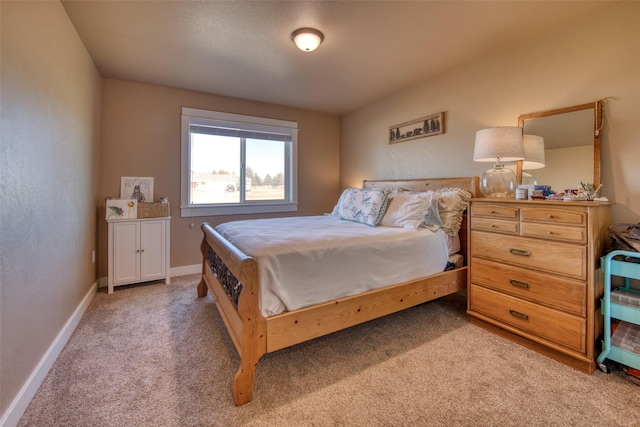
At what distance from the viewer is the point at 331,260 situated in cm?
178

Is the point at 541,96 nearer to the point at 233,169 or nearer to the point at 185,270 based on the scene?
the point at 233,169

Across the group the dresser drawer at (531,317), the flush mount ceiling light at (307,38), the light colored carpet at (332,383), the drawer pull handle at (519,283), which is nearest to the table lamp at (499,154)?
the drawer pull handle at (519,283)

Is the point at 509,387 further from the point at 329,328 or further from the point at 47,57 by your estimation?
the point at 47,57

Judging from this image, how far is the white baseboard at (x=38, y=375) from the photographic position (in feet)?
4.16

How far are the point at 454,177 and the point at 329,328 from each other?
2.17 meters

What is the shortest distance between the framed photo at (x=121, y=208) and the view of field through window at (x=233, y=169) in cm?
76

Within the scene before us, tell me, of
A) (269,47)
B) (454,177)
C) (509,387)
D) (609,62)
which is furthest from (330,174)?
(509,387)

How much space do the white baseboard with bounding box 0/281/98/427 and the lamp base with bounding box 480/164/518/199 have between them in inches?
131

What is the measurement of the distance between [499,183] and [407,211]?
2.67 feet

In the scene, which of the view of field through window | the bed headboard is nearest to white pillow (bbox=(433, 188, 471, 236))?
the bed headboard

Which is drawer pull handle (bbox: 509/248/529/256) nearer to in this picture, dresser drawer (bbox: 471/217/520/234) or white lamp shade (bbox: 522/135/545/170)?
dresser drawer (bbox: 471/217/520/234)

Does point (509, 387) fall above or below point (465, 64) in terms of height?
below

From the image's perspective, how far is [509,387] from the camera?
60.9 inches

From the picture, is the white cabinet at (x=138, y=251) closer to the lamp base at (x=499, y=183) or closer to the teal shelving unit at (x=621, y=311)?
the lamp base at (x=499, y=183)
